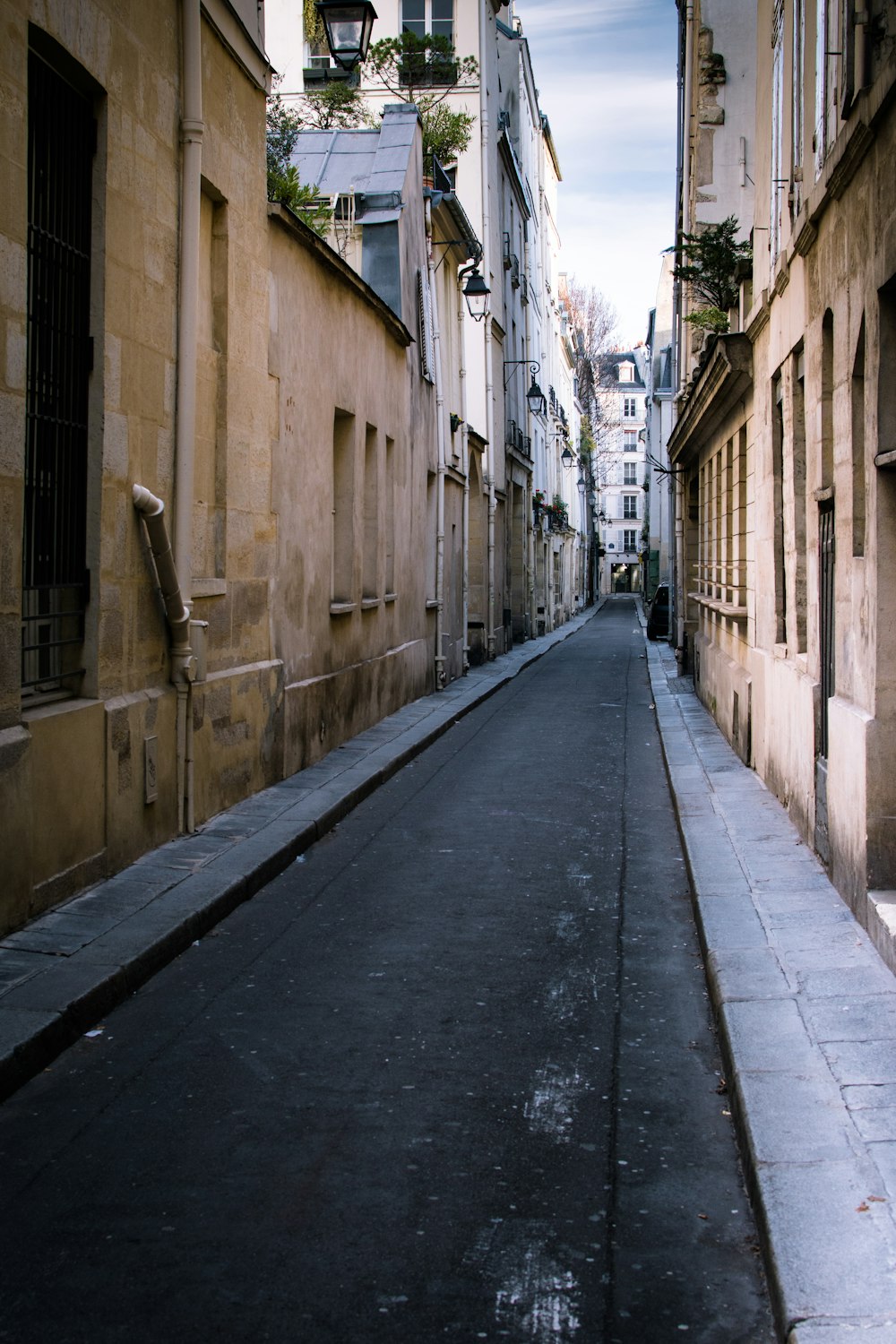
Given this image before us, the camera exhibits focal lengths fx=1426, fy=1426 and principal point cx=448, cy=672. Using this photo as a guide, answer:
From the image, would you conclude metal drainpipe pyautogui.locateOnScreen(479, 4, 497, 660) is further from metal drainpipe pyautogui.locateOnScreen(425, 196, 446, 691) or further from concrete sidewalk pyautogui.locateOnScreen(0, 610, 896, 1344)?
concrete sidewalk pyautogui.locateOnScreen(0, 610, 896, 1344)

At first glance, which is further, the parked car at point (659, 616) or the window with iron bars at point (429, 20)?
the parked car at point (659, 616)

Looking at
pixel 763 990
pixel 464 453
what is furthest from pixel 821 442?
pixel 464 453

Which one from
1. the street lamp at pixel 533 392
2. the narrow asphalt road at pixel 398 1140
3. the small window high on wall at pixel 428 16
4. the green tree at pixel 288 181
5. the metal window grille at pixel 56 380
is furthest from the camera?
the street lamp at pixel 533 392

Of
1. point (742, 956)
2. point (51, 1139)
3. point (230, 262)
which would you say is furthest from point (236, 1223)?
point (230, 262)

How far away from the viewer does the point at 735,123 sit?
21.8m

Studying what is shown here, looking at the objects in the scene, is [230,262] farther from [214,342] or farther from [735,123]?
[735,123]

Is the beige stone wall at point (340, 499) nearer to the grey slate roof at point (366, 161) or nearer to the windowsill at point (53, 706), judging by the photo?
the grey slate roof at point (366, 161)

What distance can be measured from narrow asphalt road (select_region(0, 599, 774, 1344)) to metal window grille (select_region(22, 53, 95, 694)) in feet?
5.53

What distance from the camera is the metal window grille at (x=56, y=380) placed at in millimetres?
6656

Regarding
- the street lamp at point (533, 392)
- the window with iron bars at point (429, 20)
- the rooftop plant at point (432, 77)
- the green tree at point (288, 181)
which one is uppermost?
the window with iron bars at point (429, 20)

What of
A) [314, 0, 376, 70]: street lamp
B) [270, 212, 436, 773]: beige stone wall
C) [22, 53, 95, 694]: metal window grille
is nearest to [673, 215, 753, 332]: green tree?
[270, 212, 436, 773]: beige stone wall

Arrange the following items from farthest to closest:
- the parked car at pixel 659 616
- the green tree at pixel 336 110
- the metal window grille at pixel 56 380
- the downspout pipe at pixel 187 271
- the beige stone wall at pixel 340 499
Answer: the parked car at pixel 659 616, the green tree at pixel 336 110, the beige stone wall at pixel 340 499, the downspout pipe at pixel 187 271, the metal window grille at pixel 56 380

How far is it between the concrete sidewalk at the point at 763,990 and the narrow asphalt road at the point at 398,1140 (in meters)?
0.15

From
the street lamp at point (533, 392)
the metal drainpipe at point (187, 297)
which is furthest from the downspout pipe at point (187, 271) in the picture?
the street lamp at point (533, 392)
